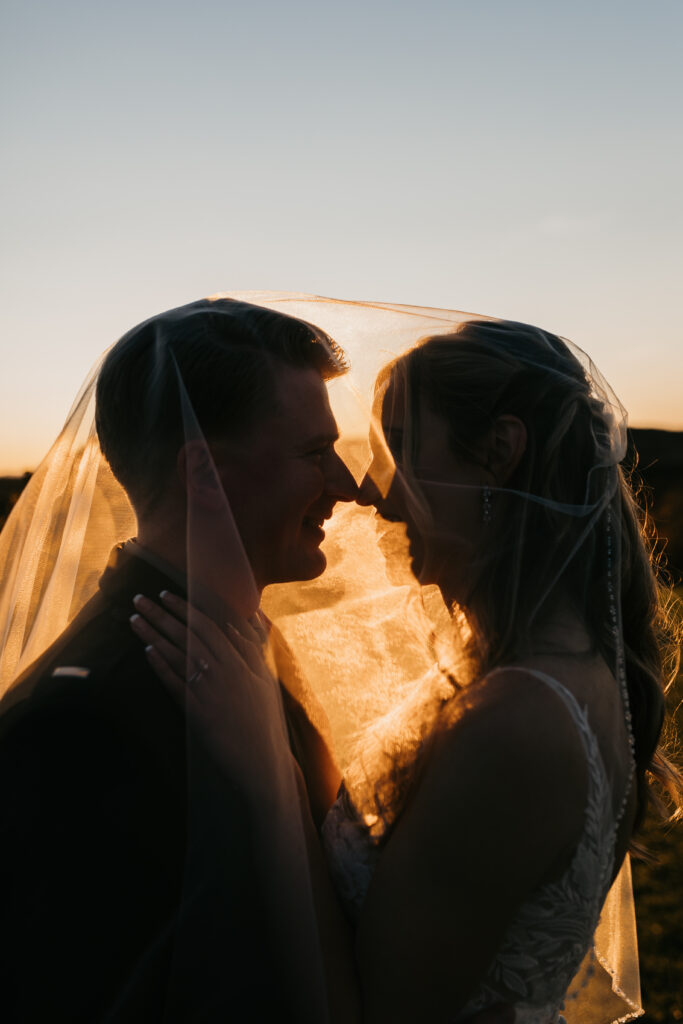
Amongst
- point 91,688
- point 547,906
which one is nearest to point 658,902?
point 547,906

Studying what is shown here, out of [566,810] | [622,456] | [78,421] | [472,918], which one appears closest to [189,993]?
[472,918]

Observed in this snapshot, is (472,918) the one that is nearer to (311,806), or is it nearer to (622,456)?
(311,806)

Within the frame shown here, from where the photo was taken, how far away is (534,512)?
2393mm

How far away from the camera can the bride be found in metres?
2.00

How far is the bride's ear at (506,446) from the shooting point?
2402mm

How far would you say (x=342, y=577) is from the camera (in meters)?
2.91

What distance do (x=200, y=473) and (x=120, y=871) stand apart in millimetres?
1103

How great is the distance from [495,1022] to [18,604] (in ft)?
6.35

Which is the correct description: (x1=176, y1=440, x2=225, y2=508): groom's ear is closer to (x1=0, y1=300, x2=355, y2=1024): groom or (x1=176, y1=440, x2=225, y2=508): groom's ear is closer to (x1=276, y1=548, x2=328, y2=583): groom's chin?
(x1=0, y1=300, x2=355, y2=1024): groom

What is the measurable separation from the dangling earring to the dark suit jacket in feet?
3.48

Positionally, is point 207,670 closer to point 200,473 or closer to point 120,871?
point 120,871

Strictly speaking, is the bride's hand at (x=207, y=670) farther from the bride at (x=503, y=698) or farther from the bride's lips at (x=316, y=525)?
the bride's lips at (x=316, y=525)

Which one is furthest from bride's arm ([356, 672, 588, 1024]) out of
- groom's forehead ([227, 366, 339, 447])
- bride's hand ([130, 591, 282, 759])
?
groom's forehead ([227, 366, 339, 447])

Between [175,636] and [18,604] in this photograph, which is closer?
[175,636]
